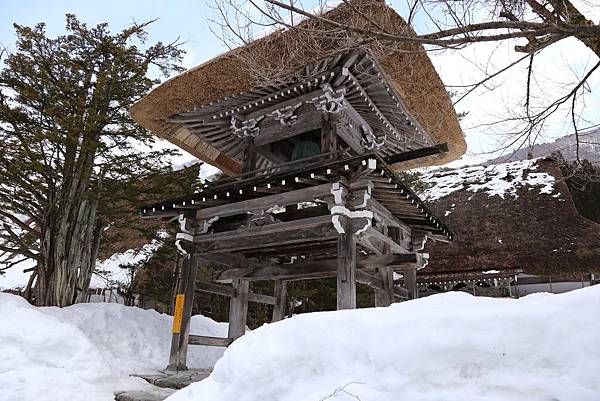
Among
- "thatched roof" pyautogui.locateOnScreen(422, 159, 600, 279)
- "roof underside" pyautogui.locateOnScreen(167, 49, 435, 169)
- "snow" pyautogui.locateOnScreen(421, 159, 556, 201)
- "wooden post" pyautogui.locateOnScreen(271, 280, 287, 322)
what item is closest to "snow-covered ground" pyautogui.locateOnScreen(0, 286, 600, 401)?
"roof underside" pyautogui.locateOnScreen(167, 49, 435, 169)

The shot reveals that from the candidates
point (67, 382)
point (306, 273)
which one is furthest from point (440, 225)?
point (67, 382)

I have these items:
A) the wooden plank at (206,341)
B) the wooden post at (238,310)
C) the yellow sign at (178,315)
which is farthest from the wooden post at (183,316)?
the wooden post at (238,310)

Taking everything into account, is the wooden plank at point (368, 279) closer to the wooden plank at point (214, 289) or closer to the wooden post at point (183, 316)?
the wooden plank at point (214, 289)

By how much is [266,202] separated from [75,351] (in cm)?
384

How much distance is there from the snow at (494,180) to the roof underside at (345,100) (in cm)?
774

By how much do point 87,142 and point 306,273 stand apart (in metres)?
5.71

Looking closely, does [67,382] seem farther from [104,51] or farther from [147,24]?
[147,24]

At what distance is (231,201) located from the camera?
7.85m

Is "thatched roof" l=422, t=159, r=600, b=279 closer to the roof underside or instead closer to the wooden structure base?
the wooden structure base

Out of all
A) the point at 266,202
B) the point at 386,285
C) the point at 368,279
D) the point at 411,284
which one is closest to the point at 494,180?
the point at 411,284

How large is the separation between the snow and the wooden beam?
30.7 feet

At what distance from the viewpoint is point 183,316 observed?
A: 7.79 m

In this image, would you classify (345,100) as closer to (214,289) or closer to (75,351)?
(214,289)

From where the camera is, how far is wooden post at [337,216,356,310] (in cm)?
618
